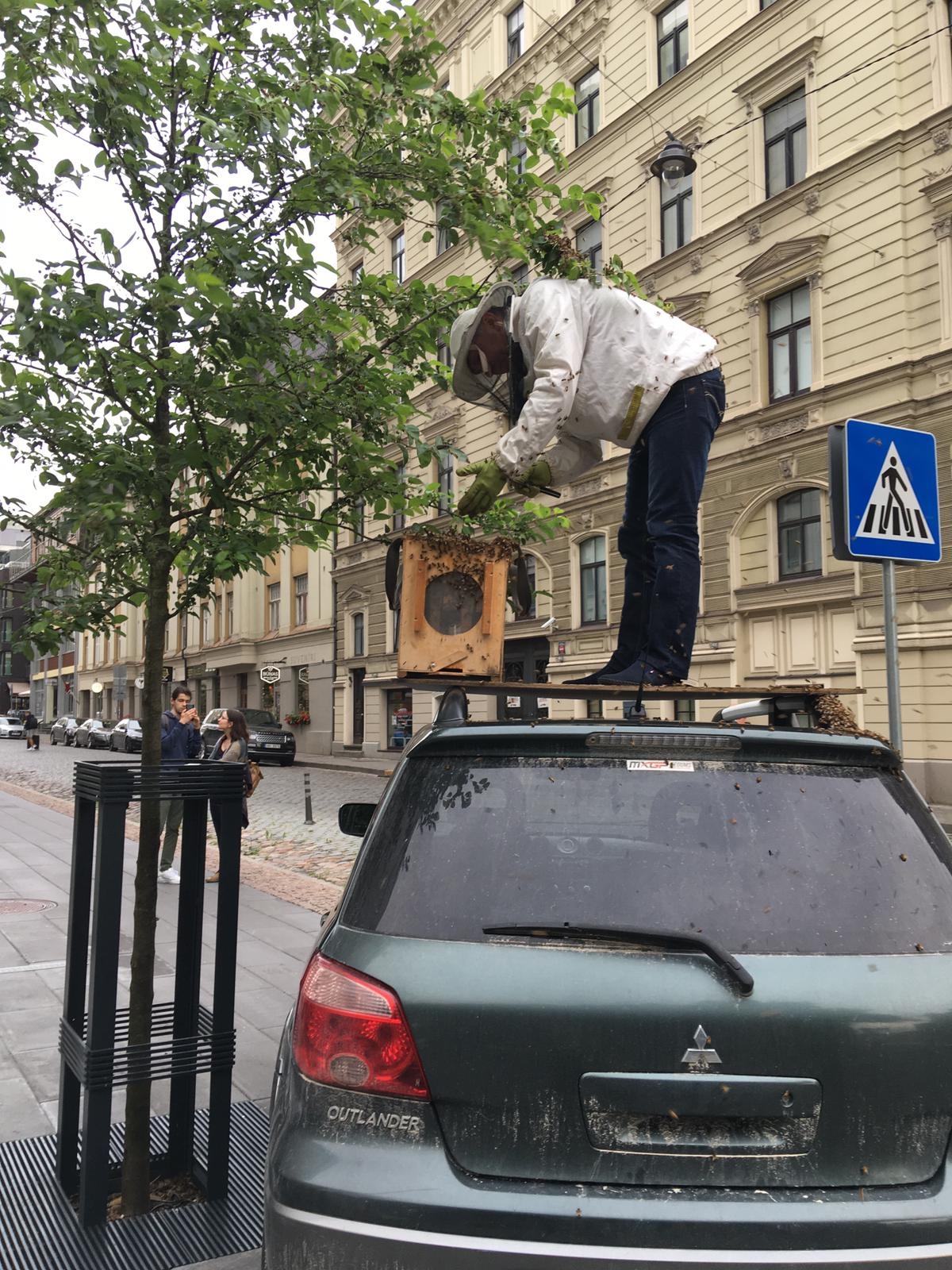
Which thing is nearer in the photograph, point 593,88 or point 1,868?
point 1,868

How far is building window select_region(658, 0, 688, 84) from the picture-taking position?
2331 cm

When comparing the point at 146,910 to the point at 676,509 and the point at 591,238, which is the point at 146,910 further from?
the point at 591,238

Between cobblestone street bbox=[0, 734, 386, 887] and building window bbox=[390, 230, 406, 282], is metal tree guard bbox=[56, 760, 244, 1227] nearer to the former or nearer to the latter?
cobblestone street bbox=[0, 734, 386, 887]

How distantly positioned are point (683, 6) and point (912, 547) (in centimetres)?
2300

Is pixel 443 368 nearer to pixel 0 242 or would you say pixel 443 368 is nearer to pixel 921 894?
pixel 0 242

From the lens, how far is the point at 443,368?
5180mm

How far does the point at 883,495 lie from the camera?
5.04 metres

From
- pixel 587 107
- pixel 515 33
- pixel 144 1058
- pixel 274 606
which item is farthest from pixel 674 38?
pixel 274 606

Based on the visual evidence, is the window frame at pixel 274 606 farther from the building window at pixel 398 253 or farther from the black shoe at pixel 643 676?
the black shoe at pixel 643 676

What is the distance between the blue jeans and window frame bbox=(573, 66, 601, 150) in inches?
969

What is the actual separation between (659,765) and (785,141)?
21690 millimetres

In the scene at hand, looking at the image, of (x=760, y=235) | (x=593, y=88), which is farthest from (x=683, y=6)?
(x=760, y=235)

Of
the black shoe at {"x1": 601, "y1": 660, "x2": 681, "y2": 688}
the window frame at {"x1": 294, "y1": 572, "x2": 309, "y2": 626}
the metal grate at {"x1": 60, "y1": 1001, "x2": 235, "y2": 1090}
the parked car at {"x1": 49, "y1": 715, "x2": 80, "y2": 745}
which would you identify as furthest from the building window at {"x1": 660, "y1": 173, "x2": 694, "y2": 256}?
the parked car at {"x1": 49, "y1": 715, "x2": 80, "y2": 745}

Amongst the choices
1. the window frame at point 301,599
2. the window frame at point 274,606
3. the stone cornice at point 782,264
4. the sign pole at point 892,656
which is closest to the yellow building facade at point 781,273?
the stone cornice at point 782,264
